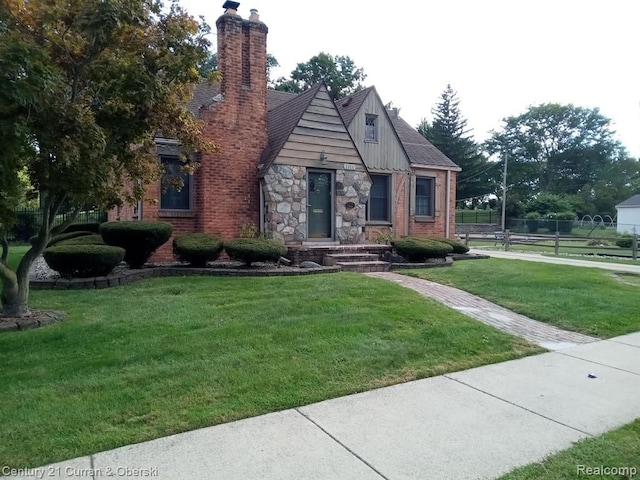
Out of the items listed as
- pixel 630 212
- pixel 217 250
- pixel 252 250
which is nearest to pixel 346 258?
pixel 252 250

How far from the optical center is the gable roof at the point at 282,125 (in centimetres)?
1177

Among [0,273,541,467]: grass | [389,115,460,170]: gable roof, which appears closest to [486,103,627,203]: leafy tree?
[389,115,460,170]: gable roof

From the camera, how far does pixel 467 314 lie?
686 cm

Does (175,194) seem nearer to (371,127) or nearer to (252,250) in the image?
(252,250)

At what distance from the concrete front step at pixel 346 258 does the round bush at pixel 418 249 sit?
0.68 meters

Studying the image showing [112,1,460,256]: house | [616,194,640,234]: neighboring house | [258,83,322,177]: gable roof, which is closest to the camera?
[112,1,460,256]: house

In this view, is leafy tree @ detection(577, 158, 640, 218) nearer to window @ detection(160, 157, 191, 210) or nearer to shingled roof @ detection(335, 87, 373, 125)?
shingled roof @ detection(335, 87, 373, 125)

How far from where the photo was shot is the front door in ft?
40.6

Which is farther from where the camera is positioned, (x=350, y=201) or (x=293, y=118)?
(x=350, y=201)

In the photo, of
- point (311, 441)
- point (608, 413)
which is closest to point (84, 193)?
point (311, 441)

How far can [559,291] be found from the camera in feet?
28.3

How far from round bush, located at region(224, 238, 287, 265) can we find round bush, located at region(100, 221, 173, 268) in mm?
1358

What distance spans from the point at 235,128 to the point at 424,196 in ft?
24.8

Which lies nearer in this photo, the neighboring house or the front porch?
the front porch
